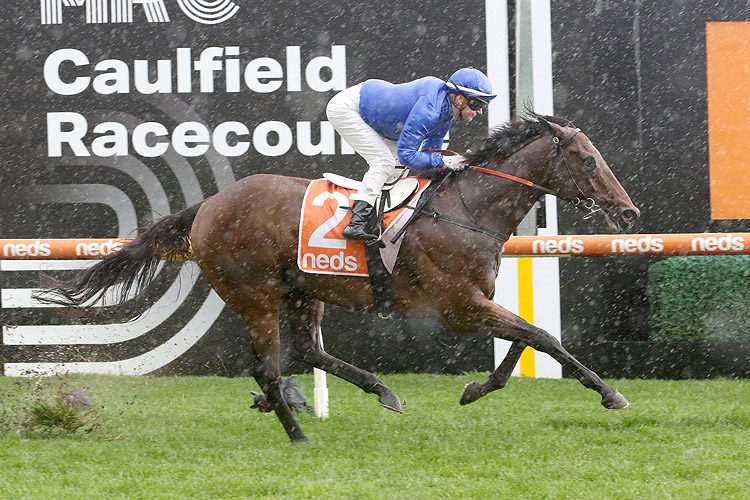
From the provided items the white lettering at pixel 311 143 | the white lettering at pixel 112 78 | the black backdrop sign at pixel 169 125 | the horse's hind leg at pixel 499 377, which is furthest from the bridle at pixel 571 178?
the white lettering at pixel 112 78

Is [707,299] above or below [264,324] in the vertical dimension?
below

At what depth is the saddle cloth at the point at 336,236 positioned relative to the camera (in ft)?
16.5

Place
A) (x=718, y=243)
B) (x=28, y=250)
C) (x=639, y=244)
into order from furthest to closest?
(x=28, y=250), (x=639, y=244), (x=718, y=243)

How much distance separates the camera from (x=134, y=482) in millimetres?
4176

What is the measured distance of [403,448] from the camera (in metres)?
4.77

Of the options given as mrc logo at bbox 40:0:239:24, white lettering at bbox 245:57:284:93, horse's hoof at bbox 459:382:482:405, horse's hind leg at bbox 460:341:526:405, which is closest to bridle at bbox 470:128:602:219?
horse's hind leg at bbox 460:341:526:405

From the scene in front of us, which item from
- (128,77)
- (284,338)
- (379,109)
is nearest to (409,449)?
(379,109)

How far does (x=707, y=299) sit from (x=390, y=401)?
3.09 m

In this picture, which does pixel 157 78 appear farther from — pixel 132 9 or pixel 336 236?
pixel 336 236

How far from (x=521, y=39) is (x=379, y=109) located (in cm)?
258

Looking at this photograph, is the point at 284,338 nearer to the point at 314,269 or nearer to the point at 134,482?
the point at 314,269

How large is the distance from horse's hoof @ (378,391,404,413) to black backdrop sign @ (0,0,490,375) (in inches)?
85.5

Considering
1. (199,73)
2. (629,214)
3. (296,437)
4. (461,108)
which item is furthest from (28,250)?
(629,214)

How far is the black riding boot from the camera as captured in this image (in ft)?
16.0
